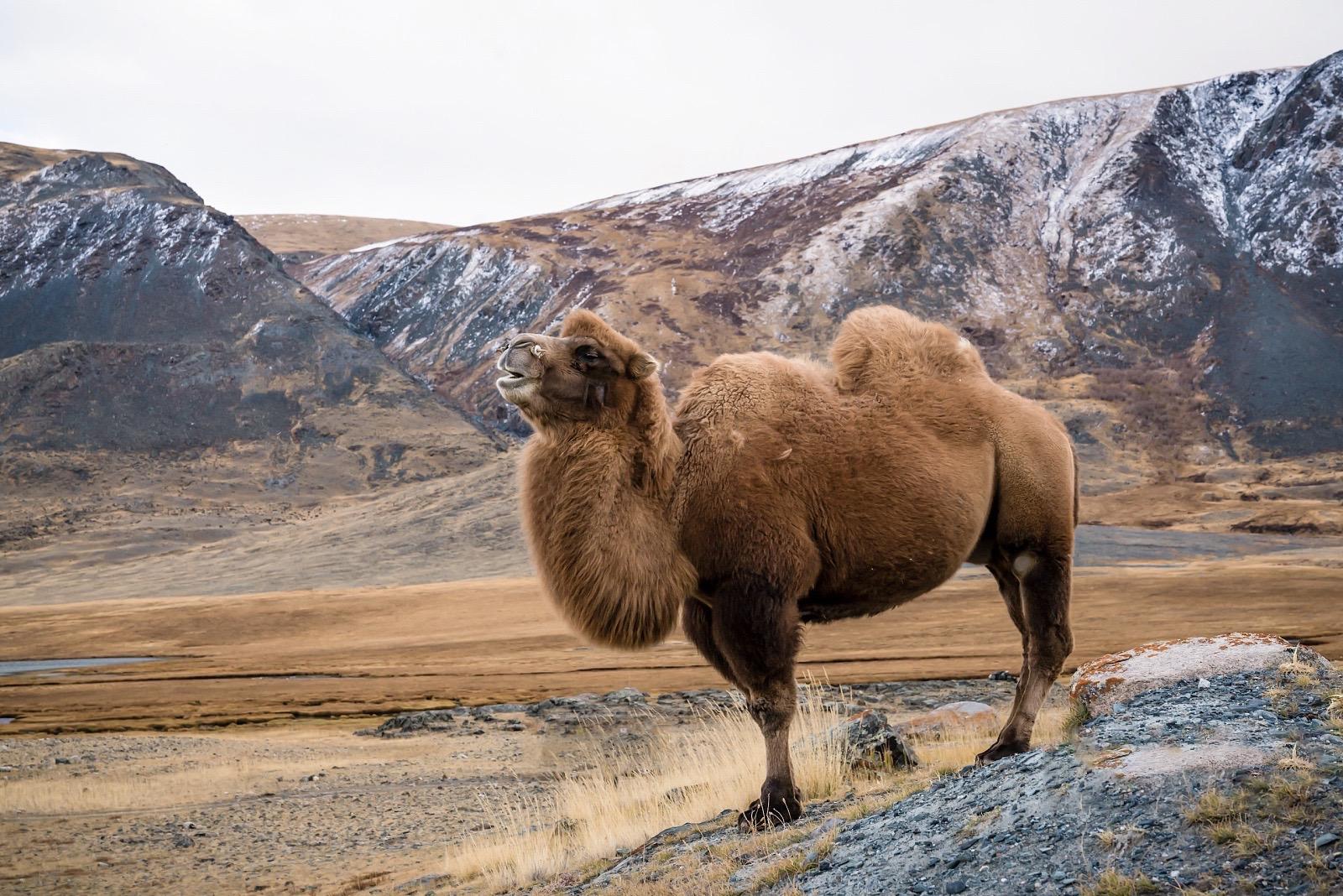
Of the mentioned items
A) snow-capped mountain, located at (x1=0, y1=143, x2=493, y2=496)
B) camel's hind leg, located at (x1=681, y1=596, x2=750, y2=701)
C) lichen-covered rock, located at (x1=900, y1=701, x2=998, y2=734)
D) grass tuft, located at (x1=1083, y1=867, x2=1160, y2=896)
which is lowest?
lichen-covered rock, located at (x1=900, y1=701, x2=998, y2=734)

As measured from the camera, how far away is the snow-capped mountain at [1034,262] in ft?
296

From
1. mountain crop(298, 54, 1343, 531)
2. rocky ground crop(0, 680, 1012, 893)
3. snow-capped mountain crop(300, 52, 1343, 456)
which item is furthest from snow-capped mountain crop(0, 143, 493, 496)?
rocky ground crop(0, 680, 1012, 893)

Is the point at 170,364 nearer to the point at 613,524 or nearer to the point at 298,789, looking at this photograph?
the point at 298,789

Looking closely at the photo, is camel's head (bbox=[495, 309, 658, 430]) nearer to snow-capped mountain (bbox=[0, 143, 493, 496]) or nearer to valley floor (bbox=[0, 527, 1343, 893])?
valley floor (bbox=[0, 527, 1343, 893])

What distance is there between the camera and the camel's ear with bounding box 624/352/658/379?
6.44 metres

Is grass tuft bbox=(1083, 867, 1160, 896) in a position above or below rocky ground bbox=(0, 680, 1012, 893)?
above

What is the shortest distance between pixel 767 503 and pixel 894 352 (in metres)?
1.64

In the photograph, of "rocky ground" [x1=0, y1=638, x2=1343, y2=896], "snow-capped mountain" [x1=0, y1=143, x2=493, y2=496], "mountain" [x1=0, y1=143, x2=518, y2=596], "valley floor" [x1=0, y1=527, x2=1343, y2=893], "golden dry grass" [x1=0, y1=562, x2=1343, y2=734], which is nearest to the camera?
"rocky ground" [x1=0, y1=638, x2=1343, y2=896]

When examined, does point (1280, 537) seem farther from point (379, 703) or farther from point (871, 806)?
point (871, 806)

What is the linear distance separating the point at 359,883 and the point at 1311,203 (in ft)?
368

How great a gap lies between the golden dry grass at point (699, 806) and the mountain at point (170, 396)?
56.5m

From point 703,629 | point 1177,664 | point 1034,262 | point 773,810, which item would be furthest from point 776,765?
Answer: point 1034,262

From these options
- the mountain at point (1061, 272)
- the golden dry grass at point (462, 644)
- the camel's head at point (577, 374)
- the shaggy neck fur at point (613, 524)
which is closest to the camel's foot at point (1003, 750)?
the shaggy neck fur at point (613, 524)

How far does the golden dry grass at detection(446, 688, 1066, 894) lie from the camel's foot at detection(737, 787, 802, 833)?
0.21 meters
